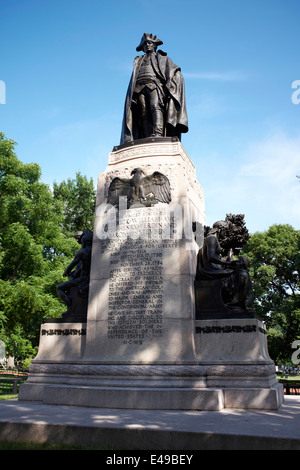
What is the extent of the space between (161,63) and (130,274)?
7.27 meters

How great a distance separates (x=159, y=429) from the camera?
534cm

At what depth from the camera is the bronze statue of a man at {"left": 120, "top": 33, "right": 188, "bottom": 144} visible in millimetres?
11820

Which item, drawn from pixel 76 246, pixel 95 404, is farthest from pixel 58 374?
pixel 76 246

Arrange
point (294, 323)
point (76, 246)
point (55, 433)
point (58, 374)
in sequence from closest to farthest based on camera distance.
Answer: point (55, 433) → point (58, 374) → point (76, 246) → point (294, 323)

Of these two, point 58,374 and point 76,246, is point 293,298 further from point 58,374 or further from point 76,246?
point 58,374

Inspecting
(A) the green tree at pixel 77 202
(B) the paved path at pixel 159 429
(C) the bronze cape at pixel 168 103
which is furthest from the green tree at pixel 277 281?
(B) the paved path at pixel 159 429

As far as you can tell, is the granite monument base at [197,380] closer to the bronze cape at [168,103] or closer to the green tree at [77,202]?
the bronze cape at [168,103]

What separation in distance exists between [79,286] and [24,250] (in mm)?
12767

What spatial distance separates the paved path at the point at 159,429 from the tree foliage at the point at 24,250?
45.0 ft

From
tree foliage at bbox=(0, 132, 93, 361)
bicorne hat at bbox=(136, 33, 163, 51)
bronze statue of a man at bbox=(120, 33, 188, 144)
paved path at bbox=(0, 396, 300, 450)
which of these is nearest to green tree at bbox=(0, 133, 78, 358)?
tree foliage at bbox=(0, 132, 93, 361)

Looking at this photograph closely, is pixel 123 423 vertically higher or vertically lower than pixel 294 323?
lower

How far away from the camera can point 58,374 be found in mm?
9266
